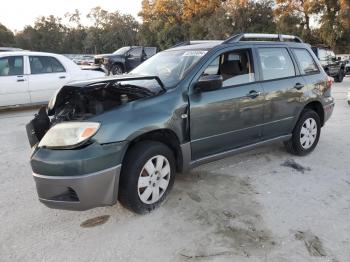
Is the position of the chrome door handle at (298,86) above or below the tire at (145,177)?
above

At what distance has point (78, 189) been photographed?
311 cm

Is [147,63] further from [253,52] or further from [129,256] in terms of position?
[129,256]

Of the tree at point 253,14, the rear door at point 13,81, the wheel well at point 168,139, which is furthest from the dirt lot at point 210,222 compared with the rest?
the tree at point 253,14

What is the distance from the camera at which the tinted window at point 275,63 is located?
15.8ft

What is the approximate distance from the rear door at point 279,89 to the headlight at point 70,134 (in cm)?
245

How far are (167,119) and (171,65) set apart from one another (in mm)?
1071

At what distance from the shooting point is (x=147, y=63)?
5102 mm

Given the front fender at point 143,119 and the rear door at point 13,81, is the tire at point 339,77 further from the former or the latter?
the front fender at point 143,119

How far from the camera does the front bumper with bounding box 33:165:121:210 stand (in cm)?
310

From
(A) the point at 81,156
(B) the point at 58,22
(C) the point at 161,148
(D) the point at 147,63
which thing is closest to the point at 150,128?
(C) the point at 161,148

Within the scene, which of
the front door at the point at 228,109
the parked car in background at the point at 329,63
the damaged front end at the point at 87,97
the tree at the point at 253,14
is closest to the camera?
the damaged front end at the point at 87,97

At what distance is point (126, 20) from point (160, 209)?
7310 centimetres

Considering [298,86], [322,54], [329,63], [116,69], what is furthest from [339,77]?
[298,86]

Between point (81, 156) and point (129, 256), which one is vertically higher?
point (81, 156)
